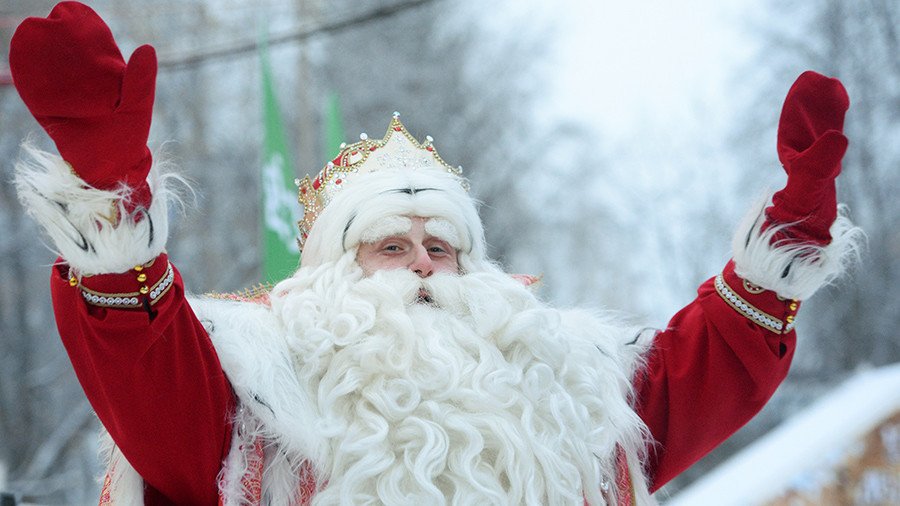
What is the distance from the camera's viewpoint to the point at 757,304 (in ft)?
8.56

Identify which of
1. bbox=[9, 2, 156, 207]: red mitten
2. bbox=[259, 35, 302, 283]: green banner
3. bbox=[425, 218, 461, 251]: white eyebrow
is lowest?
bbox=[259, 35, 302, 283]: green banner

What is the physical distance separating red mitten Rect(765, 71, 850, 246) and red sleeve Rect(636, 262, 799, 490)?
0.20 m

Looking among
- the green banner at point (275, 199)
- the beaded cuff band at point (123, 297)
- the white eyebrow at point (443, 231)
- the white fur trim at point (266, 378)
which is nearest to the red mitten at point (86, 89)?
the beaded cuff band at point (123, 297)

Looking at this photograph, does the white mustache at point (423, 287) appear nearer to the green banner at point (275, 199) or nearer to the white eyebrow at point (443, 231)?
the white eyebrow at point (443, 231)

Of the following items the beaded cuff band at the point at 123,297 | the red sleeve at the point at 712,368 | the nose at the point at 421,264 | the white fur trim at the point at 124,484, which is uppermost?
the beaded cuff band at the point at 123,297

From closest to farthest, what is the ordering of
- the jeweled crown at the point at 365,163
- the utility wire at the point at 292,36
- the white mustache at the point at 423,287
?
the white mustache at the point at 423,287 → the jeweled crown at the point at 365,163 → the utility wire at the point at 292,36

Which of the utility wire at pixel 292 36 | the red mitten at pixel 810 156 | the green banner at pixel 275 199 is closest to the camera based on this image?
the red mitten at pixel 810 156

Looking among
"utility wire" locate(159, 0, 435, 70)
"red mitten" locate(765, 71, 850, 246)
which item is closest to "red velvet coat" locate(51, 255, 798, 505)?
"red mitten" locate(765, 71, 850, 246)

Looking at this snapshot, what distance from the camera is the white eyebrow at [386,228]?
264 centimetres

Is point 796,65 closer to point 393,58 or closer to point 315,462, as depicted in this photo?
point 393,58

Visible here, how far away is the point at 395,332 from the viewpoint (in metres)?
2.43

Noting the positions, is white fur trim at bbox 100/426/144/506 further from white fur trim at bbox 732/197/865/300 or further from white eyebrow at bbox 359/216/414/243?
white fur trim at bbox 732/197/865/300

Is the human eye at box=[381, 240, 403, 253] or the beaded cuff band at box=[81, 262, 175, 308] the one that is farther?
the human eye at box=[381, 240, 403, 253]

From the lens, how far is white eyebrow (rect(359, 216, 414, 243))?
8.66 ft
